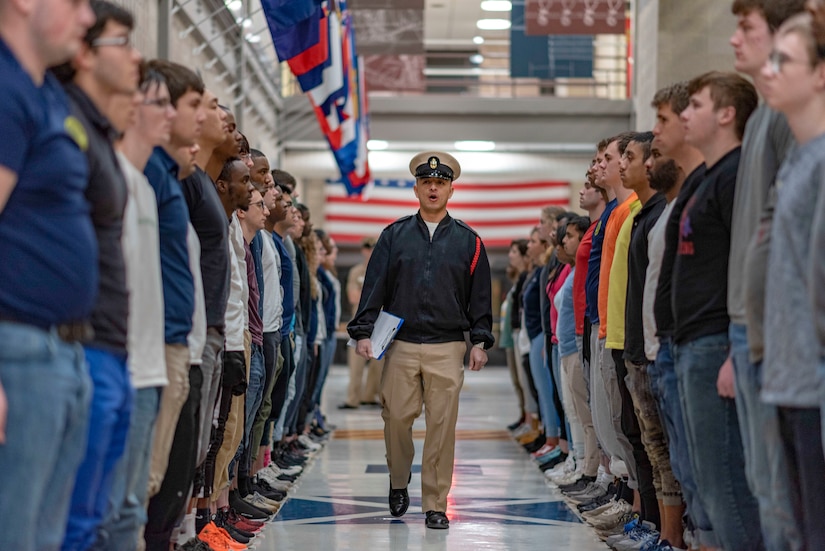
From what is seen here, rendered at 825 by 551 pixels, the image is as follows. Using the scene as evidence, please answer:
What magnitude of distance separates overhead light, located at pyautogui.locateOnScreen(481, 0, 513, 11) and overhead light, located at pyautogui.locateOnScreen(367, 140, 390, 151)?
462 cm

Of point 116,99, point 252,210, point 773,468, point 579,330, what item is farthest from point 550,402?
point 116,99

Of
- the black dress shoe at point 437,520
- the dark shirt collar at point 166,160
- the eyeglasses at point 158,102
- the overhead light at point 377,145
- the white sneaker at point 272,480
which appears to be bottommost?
the white sneaker at point 272,480

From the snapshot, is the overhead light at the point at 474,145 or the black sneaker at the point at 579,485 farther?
the overhead light at the point at 474,145

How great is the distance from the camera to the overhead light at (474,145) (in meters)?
18.6

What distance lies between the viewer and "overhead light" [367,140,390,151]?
61.2 ft

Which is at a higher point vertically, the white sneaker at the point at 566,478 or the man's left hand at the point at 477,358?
the man's left hand at the point at 477,358

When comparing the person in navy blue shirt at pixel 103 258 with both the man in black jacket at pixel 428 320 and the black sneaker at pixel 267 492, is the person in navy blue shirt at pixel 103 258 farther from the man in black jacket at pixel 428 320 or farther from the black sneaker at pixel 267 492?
the black sneaker at pixel 267 492

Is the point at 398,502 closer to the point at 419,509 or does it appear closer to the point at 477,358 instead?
the point at 419,509

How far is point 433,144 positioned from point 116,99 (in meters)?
15.8

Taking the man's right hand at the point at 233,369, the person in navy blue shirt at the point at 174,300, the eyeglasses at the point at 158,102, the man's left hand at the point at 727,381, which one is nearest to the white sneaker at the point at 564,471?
the man's right hand at the point at 233,369

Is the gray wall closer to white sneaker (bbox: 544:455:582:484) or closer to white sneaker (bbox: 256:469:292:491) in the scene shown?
white sneaker (bbox: 544:455:582:484)

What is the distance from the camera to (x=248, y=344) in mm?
5668

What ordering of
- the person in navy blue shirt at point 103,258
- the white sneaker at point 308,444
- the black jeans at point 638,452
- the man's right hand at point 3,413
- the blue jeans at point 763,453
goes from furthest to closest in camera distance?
the white sneaker at point 308,444 → the black jeans at point 638,452 → the blue jeans at point 763,453 → the person in navy blue shirt at point 103,258 → the man's right hand at point 3,413

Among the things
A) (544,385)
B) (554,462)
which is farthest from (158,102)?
(544,385)
